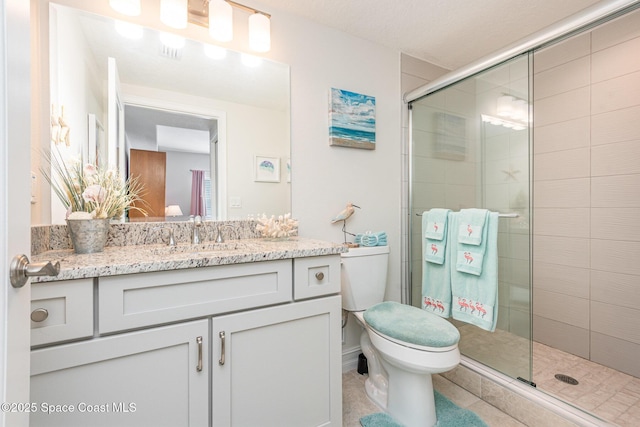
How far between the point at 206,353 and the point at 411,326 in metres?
0.90

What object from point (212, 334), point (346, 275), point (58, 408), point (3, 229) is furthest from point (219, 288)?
point (346, 275)

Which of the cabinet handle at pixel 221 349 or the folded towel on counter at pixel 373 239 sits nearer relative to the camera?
the cabinet handle at pixel 221 349

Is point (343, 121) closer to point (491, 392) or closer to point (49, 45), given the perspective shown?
point (49, 45)

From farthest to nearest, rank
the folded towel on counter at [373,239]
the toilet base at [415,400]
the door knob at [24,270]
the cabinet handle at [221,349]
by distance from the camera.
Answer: the folded towel on counter at [373,239]
the toilet base at [415,400]
the cabinet handle at [221,349]
the door knob at [24,270]

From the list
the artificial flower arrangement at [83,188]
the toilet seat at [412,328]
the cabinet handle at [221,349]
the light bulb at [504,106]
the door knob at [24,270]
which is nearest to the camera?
the door knob at [24,270]

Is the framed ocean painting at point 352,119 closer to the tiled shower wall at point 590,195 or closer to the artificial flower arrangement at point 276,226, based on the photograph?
the artificial flower arrangement at point 276,226

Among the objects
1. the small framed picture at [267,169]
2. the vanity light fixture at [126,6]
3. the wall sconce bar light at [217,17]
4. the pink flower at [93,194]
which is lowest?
the pink flower at [93,194]

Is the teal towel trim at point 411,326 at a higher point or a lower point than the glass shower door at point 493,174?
lower

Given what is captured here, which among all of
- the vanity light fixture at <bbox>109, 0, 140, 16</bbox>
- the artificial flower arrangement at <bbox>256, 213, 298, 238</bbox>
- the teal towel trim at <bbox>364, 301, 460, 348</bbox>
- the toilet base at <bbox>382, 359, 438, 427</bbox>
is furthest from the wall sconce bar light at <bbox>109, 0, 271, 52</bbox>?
the toilet base at <bbox>382, 359, 438, 427</bbox>

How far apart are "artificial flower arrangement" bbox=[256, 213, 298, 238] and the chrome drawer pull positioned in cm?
91

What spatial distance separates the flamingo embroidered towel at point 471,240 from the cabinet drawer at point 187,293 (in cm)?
101

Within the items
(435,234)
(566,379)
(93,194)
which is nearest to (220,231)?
(93,194)

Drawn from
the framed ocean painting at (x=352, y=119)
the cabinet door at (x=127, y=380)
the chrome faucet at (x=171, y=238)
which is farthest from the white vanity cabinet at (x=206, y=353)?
the framed ocean painting at (x=352, y=119)

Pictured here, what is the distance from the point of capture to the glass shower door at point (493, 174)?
5.02 ft
